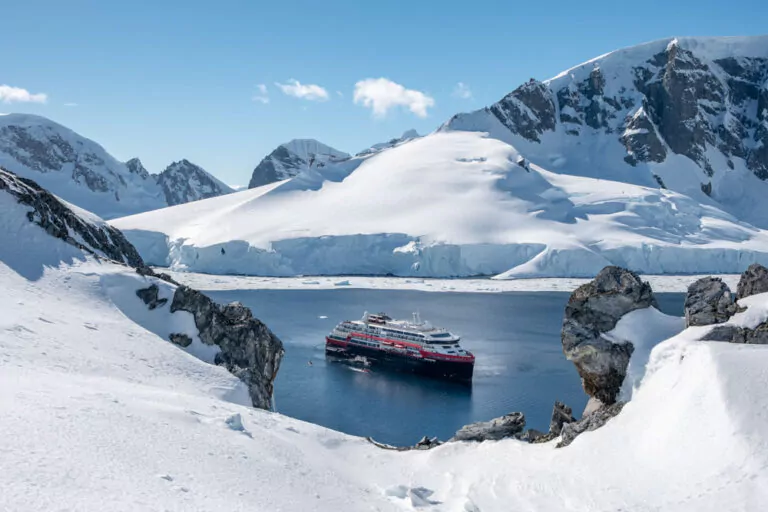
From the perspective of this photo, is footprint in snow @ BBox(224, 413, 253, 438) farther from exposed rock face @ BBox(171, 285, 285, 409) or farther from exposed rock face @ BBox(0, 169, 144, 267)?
exposed rock face @ BBox(0, 169, 144, 267)

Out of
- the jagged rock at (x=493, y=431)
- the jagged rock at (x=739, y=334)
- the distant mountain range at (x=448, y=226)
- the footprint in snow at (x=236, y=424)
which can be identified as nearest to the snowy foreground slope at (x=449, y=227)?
the distant mountain range at (x=448, y=226)

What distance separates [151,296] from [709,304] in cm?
2171

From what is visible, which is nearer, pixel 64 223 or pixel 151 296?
pixel 151 296

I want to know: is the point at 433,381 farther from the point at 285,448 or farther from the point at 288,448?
the point at 285,448

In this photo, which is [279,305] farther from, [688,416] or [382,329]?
[688,416]

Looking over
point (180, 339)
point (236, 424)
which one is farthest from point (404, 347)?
point (236, 424)

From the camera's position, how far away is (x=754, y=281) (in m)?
22.5

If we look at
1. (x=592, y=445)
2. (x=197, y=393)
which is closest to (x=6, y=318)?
(x=197, y=393)

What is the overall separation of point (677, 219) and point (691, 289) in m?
135

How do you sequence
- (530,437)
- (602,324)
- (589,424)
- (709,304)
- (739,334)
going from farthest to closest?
1. (602,324)
2. (530,437)
3. (709,304)
4. (589,424)
5. (739,334)

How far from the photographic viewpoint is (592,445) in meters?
18.2

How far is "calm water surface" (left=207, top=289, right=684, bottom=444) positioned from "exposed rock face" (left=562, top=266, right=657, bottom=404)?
1775 cm

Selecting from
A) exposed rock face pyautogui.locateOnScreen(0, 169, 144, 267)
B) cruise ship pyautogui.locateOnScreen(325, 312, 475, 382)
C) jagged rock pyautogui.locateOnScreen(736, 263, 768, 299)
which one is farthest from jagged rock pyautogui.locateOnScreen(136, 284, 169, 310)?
cruise ship pyautogui.locateOnScreen(325, 312, 475, 382)

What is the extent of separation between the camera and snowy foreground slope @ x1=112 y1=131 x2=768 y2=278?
126875 mm
